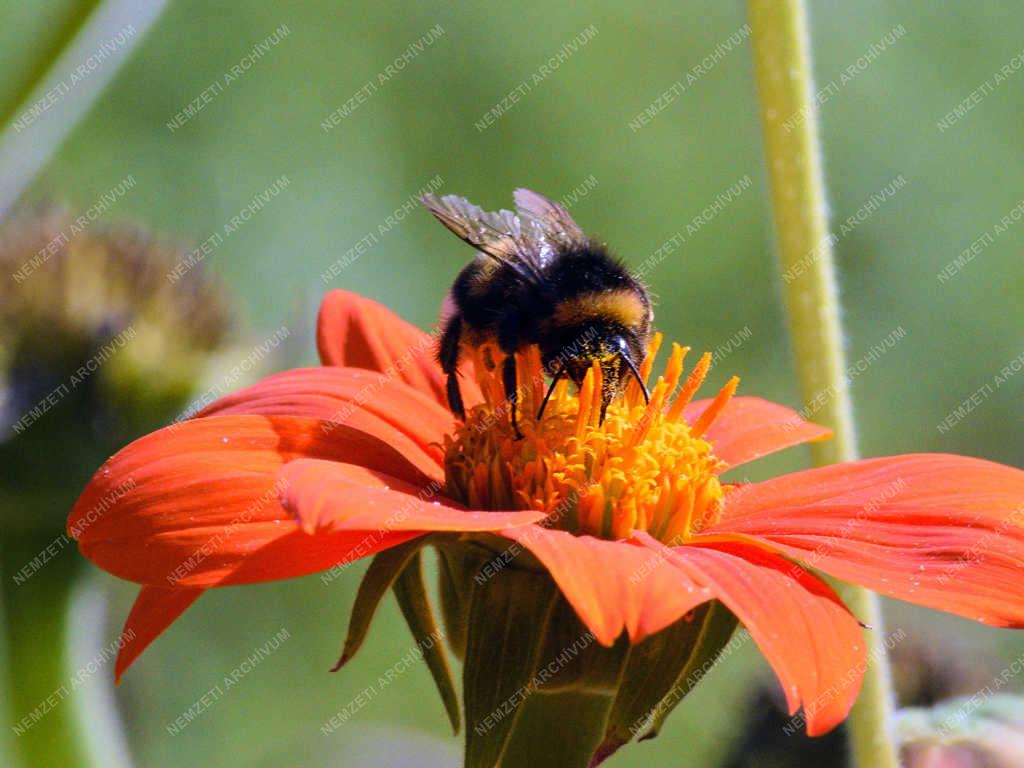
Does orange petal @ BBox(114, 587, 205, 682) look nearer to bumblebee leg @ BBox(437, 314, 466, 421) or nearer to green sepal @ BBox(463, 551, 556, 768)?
green sepal @ BBox(463, 551, 556, 768)

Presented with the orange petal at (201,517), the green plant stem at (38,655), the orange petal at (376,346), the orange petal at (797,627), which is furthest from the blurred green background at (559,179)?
the orange petal at (797,627)

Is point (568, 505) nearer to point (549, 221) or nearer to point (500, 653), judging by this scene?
point (500, 653)

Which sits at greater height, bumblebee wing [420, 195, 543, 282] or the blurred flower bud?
bumblebee wing [420, 195, 543, 282]

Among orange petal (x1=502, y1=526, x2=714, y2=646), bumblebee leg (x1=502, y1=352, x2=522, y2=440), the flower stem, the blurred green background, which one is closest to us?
orange petal (x1=502, y1=526, x2=714, y2=646)

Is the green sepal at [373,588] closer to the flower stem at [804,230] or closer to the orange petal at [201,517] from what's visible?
the orange petal at [201,517]

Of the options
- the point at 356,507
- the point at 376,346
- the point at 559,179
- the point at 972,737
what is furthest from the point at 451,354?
the point at 559,179

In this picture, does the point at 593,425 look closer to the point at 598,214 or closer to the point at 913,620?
the point at 913,620

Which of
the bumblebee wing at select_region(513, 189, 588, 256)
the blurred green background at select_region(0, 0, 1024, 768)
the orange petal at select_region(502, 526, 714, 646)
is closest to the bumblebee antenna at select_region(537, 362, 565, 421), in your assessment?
the bumblebee wing at select_region(513, 189, 588, 256)

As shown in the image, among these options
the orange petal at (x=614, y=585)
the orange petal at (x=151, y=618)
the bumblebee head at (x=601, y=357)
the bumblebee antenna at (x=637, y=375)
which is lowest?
the orange petal at (x=614, y=585)
